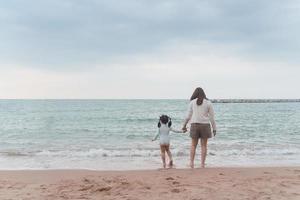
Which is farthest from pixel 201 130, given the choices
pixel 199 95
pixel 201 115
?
pixel 199 95

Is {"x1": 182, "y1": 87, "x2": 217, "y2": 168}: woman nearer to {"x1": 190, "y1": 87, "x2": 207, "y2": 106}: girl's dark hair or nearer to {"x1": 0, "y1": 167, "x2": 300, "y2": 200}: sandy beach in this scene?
{"x1": 190, "y1": 87, "x2": 207, "y2": 106}: girl's dark hair

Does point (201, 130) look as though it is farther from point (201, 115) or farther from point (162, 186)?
point (162, 186)

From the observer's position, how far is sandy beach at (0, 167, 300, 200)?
20.3 ft

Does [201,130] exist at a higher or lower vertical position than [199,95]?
lower

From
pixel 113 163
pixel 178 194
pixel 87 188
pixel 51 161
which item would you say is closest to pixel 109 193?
pixel 87 188

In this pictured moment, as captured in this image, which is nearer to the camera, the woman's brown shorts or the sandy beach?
the sandy beach

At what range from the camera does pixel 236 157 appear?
514 inches

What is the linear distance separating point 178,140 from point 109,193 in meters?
11.9

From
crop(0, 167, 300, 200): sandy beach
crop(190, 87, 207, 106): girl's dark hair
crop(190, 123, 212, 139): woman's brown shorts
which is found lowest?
crop(0, 167, 300, 200): sandy beach

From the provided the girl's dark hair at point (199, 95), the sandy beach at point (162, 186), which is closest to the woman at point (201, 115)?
the girl's dark hair at point (199, 95)

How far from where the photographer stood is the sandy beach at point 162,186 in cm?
620

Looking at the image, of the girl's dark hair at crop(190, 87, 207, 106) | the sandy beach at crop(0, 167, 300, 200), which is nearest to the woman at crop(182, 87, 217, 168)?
the girl's dark hair at crop(190, 87, 207, 106)

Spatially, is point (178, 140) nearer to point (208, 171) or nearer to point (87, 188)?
point (208, 171)

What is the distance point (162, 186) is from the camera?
22.4 feet
